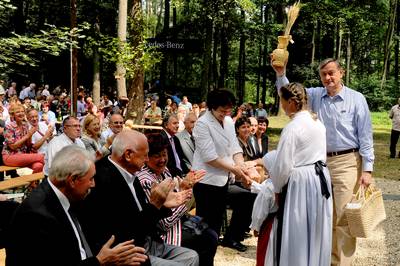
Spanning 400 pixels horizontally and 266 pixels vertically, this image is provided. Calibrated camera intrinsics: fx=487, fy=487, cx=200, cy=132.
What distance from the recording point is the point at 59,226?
2520 millimetres

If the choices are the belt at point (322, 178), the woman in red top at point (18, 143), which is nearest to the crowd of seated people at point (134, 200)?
the belt at point (322, 178)

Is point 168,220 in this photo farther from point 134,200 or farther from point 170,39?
point 170,39

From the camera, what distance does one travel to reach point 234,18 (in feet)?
73.2

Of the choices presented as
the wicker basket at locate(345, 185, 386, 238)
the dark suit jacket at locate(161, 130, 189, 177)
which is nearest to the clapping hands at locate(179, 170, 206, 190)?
the dark suit jacket at locate(161, 130, 189, 177)

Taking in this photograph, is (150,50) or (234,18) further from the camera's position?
(234,18)

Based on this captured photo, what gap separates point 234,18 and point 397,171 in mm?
12395

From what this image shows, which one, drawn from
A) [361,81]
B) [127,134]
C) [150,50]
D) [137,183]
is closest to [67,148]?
[127,134]

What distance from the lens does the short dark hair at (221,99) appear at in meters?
4.71

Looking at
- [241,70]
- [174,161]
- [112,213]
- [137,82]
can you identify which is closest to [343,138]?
[174,161]

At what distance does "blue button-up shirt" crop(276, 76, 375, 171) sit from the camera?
4.60 m

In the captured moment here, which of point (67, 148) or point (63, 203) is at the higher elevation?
point (67, 148)

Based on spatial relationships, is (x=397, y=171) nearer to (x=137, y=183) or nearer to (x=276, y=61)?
(x=276, y=61)

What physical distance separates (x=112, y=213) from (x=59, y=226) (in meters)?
0.63

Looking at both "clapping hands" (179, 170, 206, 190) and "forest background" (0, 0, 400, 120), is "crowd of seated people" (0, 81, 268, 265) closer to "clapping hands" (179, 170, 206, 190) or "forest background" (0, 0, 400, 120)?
"clapping hands" (179, 170, 206, 190)
